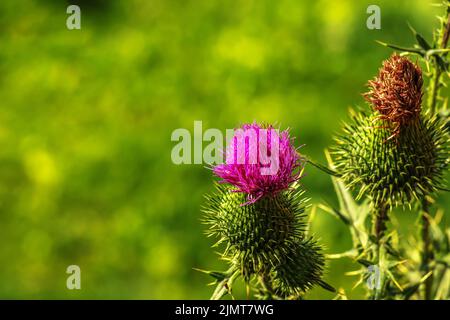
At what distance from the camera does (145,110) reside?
6059 mm

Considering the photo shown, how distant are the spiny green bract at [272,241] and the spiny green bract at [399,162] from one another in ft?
0.89

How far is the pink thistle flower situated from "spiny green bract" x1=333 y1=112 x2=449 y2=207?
0.26 metres

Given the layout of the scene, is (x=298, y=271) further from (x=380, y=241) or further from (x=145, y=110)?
(x=145, y=110)

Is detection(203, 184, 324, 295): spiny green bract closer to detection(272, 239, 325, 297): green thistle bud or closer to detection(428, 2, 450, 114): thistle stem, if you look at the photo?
detection(272, 239, 325, 297): green thistle bud

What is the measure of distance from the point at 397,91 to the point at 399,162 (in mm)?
302

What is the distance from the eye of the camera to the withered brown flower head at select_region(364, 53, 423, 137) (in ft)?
8.08

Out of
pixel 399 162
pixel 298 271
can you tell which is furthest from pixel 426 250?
pixel 298 271

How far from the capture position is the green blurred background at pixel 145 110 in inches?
200

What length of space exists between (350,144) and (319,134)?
9.01ft

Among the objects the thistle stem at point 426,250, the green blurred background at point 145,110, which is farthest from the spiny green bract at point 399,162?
the green blurred background at point 145,110

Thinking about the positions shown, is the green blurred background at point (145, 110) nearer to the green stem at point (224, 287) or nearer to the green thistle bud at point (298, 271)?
the green thistle bud at point (298, 271)

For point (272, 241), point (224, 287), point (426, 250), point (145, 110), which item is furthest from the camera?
point (145, 110)

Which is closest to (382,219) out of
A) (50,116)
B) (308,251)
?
(308,251)

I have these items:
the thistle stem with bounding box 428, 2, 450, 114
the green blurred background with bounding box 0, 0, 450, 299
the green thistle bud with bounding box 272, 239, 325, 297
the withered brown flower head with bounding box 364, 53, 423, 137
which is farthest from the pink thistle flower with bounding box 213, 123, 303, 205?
the green blurred background with bounding box 0, 0, 450, 299
